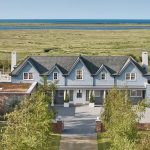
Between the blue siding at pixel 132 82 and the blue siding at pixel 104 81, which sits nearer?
the blue siding at pixel 132 82

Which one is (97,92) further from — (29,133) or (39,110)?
(29,133)

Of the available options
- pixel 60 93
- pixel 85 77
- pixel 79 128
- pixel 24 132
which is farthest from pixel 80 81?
pixel 24 132

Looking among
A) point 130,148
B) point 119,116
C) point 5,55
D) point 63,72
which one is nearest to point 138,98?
point 63,72

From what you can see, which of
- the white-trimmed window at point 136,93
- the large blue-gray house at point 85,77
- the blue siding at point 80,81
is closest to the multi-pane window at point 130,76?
the large blue-gray house at point 85,77

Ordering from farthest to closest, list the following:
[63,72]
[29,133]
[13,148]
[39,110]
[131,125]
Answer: [63,72] → [39,110] → [131,125] → [29,133] → [13,148]

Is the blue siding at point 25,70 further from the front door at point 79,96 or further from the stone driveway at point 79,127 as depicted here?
the front door at point 79,96

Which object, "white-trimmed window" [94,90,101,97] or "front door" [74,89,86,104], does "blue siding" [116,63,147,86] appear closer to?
"white-trimmed window" [94,90,101,97]
